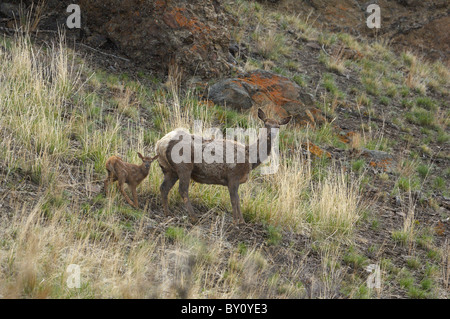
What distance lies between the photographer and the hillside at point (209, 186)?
20.0ft

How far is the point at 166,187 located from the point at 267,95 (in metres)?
5.32

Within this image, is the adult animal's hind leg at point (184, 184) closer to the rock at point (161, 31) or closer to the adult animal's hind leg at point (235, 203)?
the adult animal's hind leg at point (235, 203)

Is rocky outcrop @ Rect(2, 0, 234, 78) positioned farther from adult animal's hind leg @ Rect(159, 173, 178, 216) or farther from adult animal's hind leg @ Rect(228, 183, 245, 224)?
adult animal's hind leg @ Rect(228, 183, 245, 224)

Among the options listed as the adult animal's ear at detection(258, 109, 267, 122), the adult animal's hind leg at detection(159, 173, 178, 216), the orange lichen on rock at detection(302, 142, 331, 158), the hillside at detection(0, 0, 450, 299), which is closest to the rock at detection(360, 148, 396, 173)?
the hillside at detection(0, 0, 450, 299)

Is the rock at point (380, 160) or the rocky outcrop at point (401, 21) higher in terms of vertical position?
the rocky outcrop at point (401, 21)

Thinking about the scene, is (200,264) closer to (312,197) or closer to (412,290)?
(412,290)

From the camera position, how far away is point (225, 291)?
19.1ft

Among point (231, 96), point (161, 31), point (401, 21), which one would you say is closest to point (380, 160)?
point (231, 96)

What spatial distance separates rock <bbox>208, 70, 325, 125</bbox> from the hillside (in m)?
0.03

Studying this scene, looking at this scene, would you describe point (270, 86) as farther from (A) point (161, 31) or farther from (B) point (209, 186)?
(B) point (209, 186)

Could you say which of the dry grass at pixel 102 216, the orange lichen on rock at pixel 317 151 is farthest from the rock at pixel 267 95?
the dry grass at pixel 102 216

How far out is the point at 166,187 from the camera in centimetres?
742

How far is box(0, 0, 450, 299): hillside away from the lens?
20.0ft

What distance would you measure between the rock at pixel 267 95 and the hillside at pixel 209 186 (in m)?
0.03
